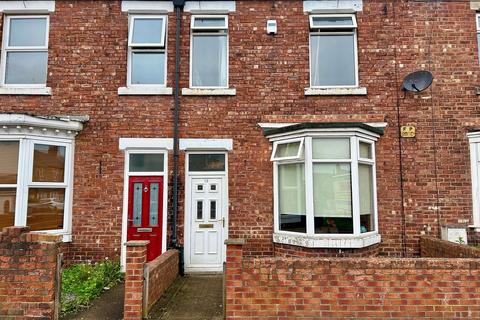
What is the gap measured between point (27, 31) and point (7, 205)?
387 cm

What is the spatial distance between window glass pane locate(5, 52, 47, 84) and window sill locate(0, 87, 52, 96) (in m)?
0.30

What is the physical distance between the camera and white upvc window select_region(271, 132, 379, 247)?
21.9 feet

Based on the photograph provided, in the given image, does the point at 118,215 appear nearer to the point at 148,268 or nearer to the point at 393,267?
the point at 148,268

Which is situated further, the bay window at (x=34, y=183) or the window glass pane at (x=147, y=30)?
the window glass pane at (x=147, y=30)

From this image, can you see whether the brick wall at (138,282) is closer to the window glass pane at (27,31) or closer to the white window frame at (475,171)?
the window glass pane at (27,31)

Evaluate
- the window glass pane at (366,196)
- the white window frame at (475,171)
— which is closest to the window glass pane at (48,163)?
the window glass pane at (366,196)

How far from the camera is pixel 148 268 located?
5.20m

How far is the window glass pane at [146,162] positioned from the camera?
25.2ft

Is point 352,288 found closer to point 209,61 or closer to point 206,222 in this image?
point 206,222

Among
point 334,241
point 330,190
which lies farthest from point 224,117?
point 334,241

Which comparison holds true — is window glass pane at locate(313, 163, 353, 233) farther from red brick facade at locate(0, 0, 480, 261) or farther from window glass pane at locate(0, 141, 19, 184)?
window glass pane at locate(0, 141, 19, 184)

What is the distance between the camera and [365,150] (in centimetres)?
715

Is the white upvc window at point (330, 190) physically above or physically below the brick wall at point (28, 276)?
above

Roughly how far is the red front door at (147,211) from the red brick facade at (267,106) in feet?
0.87
